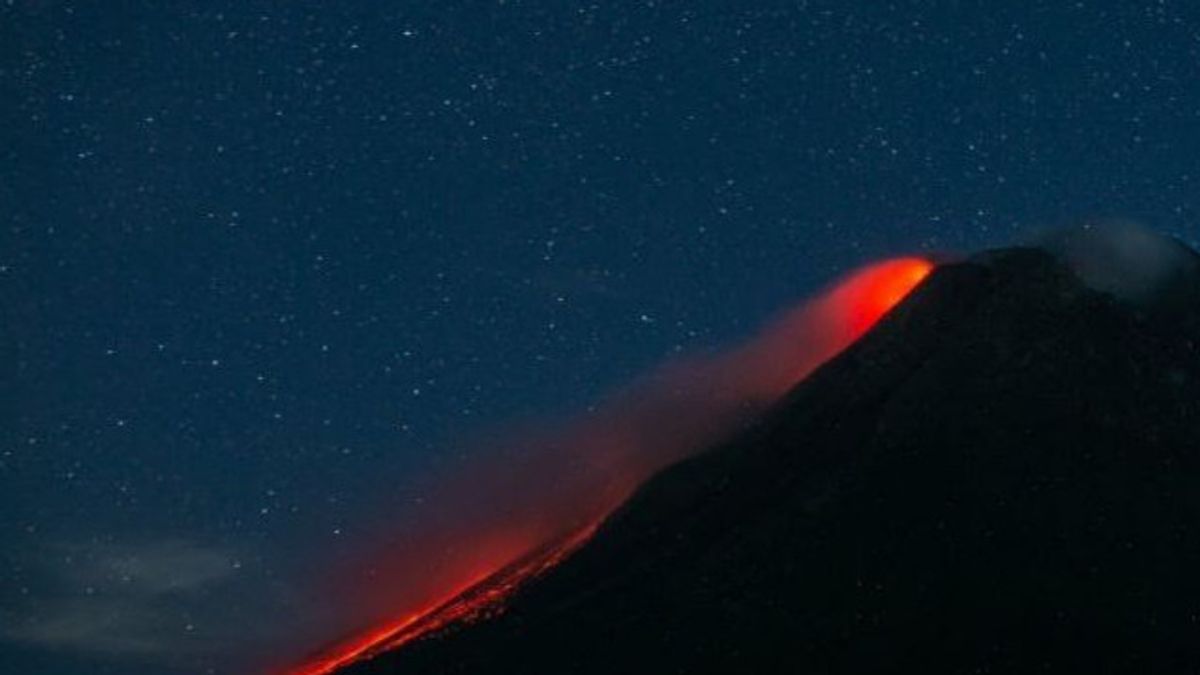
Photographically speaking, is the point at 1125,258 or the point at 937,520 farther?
the point at 1125,258

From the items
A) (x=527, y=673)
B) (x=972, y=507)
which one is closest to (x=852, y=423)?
(x=972, y=507)

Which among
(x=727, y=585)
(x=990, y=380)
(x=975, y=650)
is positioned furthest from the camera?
(x=990, y=380)

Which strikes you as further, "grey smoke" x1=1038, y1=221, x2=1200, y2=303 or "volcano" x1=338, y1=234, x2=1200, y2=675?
"grey smoke" x1=1038, y1=221, x2=1200, y2=303

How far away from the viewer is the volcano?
47281mm

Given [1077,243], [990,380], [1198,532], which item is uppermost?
[1077,243]

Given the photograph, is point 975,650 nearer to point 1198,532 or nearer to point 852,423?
point 1198,532

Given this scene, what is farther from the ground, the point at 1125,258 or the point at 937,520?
the point at 1125,258

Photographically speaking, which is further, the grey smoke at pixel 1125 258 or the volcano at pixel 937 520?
the grey smoke at pixel 1125 258

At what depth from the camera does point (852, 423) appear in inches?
2537

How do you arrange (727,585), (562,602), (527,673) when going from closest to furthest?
(527,673), (727,585), (562,602)

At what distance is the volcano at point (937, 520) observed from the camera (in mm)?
47281

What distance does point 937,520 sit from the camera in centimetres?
5588

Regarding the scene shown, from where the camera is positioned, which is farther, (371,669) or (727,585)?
(371,669)

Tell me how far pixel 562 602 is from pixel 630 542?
8.31 meters
